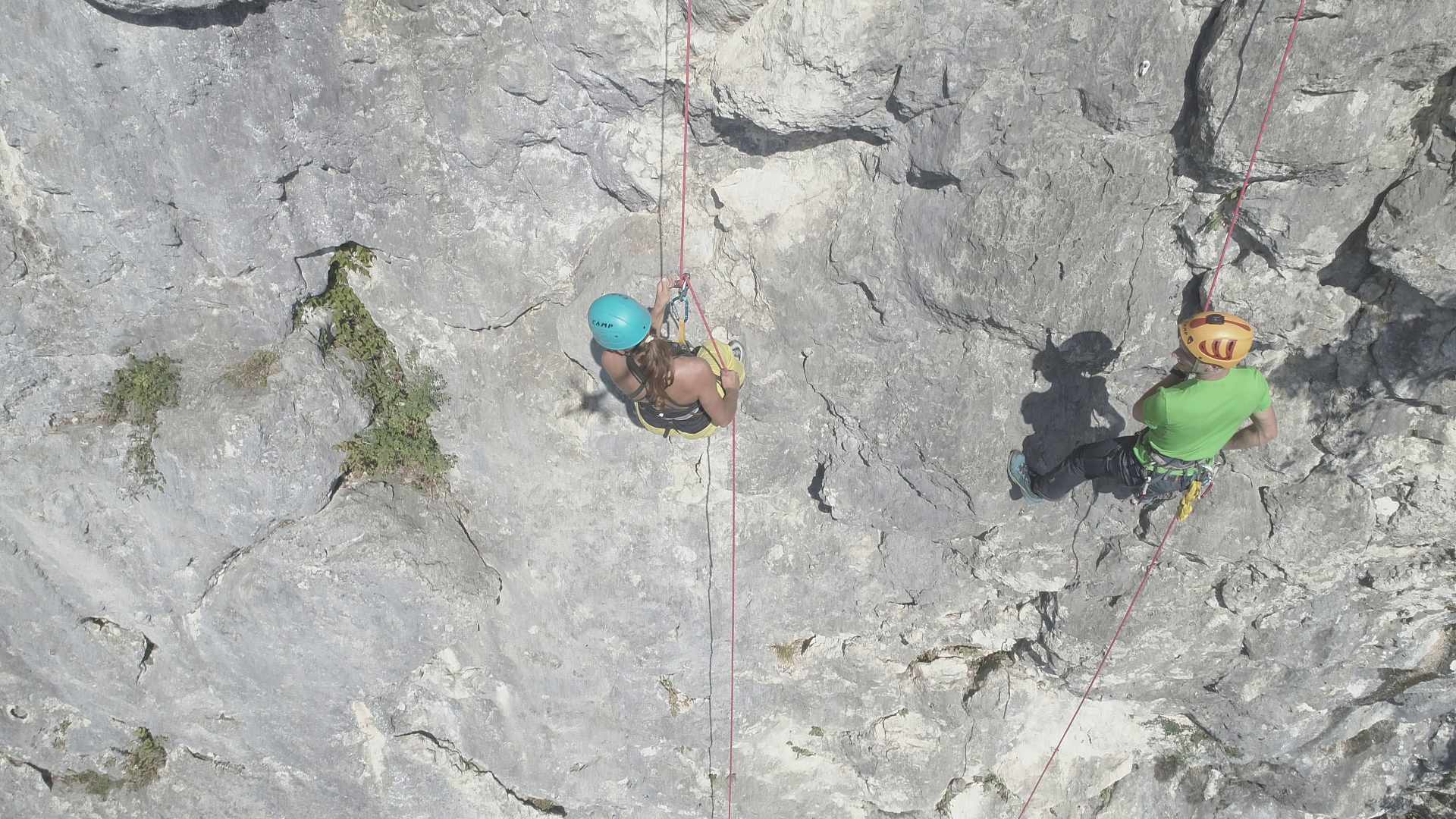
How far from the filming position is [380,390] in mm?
7652

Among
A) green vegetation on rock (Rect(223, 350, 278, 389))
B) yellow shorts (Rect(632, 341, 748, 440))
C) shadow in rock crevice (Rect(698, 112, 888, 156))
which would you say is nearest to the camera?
shadow in rock crevice (Rect(698, 112, 888, 156))

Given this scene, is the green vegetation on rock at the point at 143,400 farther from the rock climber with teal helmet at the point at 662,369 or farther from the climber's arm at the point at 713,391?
the climber's arm at the point at 713,391

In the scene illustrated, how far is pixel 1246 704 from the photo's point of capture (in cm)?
864

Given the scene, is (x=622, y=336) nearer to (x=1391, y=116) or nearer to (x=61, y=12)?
(x=61, y=12)

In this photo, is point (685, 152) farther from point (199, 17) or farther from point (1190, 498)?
point (1190, 498)

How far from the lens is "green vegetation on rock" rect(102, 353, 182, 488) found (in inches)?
294

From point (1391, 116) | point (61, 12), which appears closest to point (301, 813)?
point (61, 12)

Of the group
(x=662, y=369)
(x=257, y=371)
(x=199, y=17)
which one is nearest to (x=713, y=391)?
(x=662, y=369)

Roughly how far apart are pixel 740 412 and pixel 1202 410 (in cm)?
355

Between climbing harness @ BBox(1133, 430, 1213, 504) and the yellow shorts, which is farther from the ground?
the yellow shorts

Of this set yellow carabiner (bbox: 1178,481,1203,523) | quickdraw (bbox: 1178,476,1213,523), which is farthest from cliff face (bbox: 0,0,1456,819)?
yellow carabiner (bbox: 1178,481,1203,523)

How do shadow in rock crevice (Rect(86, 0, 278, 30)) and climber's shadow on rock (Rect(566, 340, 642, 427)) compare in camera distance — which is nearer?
shadow in rock crevice (Rect(86, 0, 278, 30))

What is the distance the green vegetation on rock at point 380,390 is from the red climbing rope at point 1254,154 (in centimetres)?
625

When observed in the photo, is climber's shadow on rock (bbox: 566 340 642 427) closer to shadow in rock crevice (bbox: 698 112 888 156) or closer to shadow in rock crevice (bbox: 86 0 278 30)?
shadow in rock crevice (bbox: 698 112 888 156)
